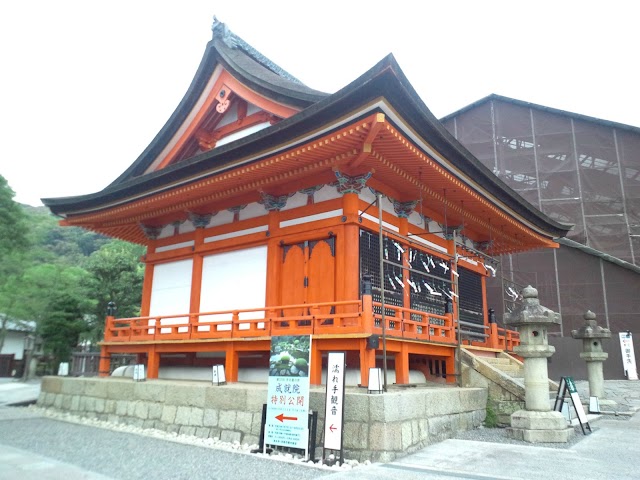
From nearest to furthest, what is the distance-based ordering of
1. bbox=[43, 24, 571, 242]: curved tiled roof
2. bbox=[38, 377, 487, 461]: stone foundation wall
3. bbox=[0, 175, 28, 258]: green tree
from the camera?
bbox=[38, 377, 487, 461]: stone foundation wall → bbox=[43, 24, 571, 242]: curved tiled roof → bbox=[0, 175, 28, 258]: green tree

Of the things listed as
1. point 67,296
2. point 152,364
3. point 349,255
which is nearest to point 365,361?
point 349,255

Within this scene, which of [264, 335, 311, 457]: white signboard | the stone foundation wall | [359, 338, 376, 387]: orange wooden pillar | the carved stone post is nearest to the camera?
the stone foundation wall

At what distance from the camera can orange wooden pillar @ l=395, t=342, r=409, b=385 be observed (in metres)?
8.92

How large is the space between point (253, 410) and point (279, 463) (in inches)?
64.6

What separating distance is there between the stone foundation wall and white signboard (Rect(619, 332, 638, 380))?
45.0 ft

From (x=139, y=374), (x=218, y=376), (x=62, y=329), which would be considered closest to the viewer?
(x=218, y=376)

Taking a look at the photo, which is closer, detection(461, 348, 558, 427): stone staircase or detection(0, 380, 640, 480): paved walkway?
detection(0, 380, 640, 480): paved walkway

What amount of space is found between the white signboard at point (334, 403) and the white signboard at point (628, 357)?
18.0 meters

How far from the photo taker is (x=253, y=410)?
826 centimetres

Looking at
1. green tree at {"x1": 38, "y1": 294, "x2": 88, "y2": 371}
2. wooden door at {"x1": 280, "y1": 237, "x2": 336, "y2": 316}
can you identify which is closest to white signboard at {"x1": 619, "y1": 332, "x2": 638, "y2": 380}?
wooden door at {"x1": 280, "y1": 237, "x2": 336, "y2": 316}

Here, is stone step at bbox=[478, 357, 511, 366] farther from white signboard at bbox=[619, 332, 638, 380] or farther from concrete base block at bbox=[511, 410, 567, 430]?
white signboard at bbox=[619, 332, 638, 380]

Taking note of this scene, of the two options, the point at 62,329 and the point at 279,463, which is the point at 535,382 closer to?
the point at 279,463

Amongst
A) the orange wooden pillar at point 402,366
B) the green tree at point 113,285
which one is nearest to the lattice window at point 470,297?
the orange wooden pillar at point 402,366

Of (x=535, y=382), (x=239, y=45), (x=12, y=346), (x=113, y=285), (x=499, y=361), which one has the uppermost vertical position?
(x=239, y=45)
